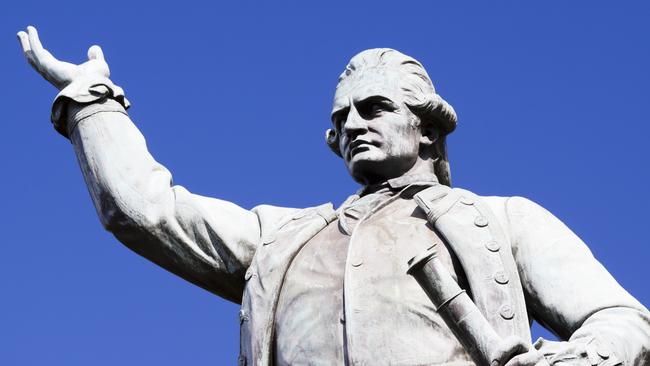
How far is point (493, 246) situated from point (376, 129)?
120 cm

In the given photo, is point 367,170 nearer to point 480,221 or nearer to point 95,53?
point 480,221

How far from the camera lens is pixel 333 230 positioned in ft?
36.7

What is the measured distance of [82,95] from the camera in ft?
37.8

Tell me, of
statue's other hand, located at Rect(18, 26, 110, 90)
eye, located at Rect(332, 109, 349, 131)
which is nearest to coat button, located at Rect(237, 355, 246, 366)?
eye, located at Rect(332, 109, 349, 131)

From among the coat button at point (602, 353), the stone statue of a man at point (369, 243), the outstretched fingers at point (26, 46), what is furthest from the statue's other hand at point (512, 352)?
the outstretched fingers at point (26, 46)

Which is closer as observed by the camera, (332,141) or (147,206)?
(147,206)

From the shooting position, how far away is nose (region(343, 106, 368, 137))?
11344 millimetres

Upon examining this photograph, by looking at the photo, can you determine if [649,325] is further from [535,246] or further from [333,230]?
[333,230]

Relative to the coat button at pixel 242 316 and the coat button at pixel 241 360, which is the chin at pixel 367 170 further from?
the coat button at pixel 241 360

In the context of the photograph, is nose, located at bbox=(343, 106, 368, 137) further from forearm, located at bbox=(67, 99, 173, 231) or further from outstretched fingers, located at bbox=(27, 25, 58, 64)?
outstretched fingers, located at bbox=(27, 25, 58, 64)

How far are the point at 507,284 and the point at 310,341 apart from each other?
1.16 meters

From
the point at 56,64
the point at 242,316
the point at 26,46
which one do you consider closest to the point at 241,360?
the point at 242,316

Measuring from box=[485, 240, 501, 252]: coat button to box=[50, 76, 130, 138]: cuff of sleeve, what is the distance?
260 cm

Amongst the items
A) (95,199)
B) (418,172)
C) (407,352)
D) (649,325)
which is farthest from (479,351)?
(95,199)
